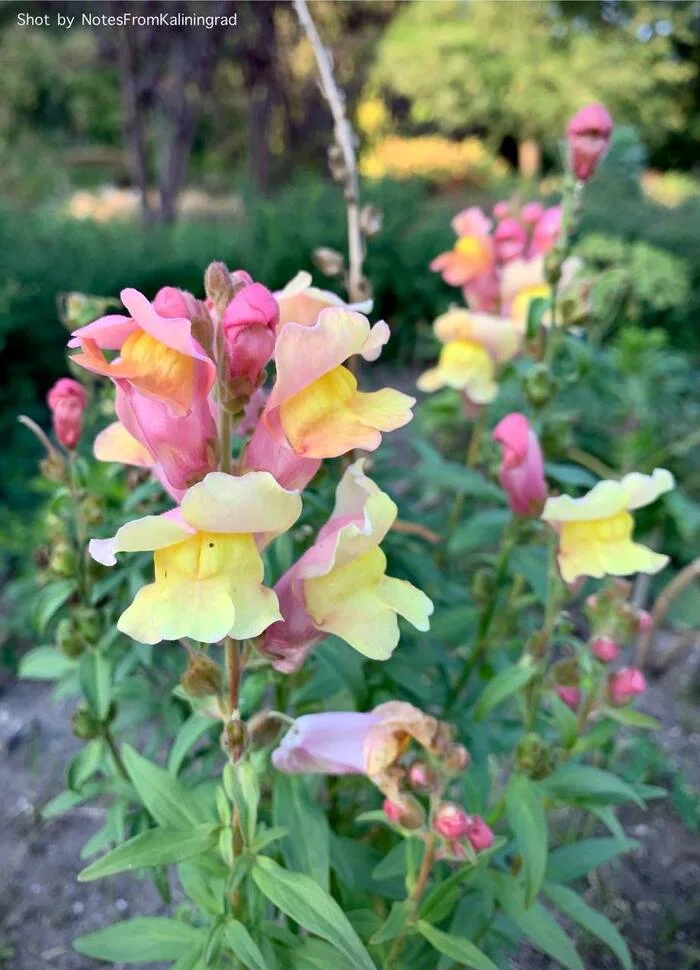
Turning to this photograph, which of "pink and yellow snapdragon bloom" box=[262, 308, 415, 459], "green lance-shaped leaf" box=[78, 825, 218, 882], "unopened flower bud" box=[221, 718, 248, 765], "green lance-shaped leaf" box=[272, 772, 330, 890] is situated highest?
"pink and yellow snapdragon bloom" box=[262, 308, 415, 459]

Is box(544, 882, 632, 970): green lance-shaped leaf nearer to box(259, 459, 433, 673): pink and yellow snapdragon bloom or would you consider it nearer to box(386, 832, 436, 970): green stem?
box(386, 832, 436, 970): green stem

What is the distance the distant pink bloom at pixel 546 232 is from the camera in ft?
6.32

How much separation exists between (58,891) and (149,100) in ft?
25.1

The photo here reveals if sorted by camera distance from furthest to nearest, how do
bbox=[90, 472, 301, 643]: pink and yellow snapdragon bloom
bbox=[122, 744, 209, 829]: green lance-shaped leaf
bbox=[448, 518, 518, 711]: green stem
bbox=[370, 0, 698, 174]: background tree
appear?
bbox=[370, 0, 698, 174]: background tree < bbox=[448, 518, 518, 711]: green stem < bbox=[122, 744, 209, 829]: green lance-shaped leaf < bbox=[90, 472, 301, 643]: pink and yellow snapdragon bloom

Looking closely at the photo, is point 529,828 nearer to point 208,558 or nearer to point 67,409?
point 208,558

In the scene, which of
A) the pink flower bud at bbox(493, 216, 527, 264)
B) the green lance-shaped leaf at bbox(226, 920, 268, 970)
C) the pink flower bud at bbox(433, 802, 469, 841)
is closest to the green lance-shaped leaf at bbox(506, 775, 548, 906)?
the pink flower bud at bbox(433, 802, 469, 841)

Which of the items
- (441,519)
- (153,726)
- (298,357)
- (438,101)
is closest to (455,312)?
(441,519)

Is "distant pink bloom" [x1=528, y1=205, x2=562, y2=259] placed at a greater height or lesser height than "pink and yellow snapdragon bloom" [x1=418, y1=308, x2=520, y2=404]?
greater

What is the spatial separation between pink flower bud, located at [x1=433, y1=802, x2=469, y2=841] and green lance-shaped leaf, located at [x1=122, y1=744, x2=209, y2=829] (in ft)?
1.14

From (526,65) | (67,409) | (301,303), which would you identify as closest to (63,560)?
(67,409)

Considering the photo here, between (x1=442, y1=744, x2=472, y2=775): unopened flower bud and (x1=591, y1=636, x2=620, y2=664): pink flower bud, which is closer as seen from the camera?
(x1=442, y1=744, x2=472, y2=775): unopened flower bud

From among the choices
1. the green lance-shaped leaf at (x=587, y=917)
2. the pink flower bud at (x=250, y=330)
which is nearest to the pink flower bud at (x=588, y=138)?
the pink flower bud at (x=250, y=330)

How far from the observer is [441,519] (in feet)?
7.02

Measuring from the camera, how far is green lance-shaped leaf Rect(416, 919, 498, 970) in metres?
1.12
